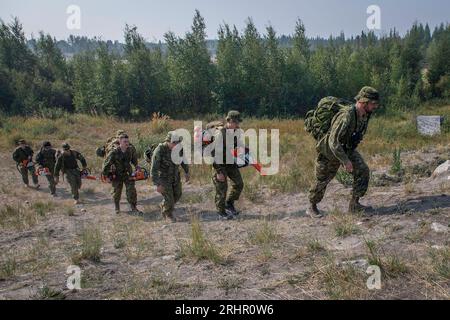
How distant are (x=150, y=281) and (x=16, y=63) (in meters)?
31.4

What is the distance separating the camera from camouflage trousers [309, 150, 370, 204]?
510 cm

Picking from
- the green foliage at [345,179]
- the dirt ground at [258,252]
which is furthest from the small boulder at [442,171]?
the green foliage at [345,179]

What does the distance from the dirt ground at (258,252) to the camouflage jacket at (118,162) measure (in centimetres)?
90

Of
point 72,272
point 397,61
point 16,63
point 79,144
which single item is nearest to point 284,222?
point 72,272

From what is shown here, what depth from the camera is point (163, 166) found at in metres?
6.64

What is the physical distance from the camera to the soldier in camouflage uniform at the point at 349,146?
15.7 feet

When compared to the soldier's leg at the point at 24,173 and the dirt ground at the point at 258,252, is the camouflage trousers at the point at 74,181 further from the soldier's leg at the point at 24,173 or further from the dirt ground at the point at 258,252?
the soldier's leg at the point at 24,173

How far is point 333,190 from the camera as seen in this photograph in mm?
6961

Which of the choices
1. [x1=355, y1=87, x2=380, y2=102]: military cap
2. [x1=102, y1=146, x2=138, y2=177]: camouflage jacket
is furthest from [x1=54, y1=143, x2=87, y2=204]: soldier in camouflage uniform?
[x1=355, y1=87, x2=380, y2=102]: military cap

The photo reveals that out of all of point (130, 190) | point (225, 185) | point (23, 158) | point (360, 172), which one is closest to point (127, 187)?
point (130, 190)

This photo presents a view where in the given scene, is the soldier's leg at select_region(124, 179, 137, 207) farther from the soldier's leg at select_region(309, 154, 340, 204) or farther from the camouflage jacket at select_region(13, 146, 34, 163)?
the camouflage jacket at select_region(13, 146, 34, 163)
